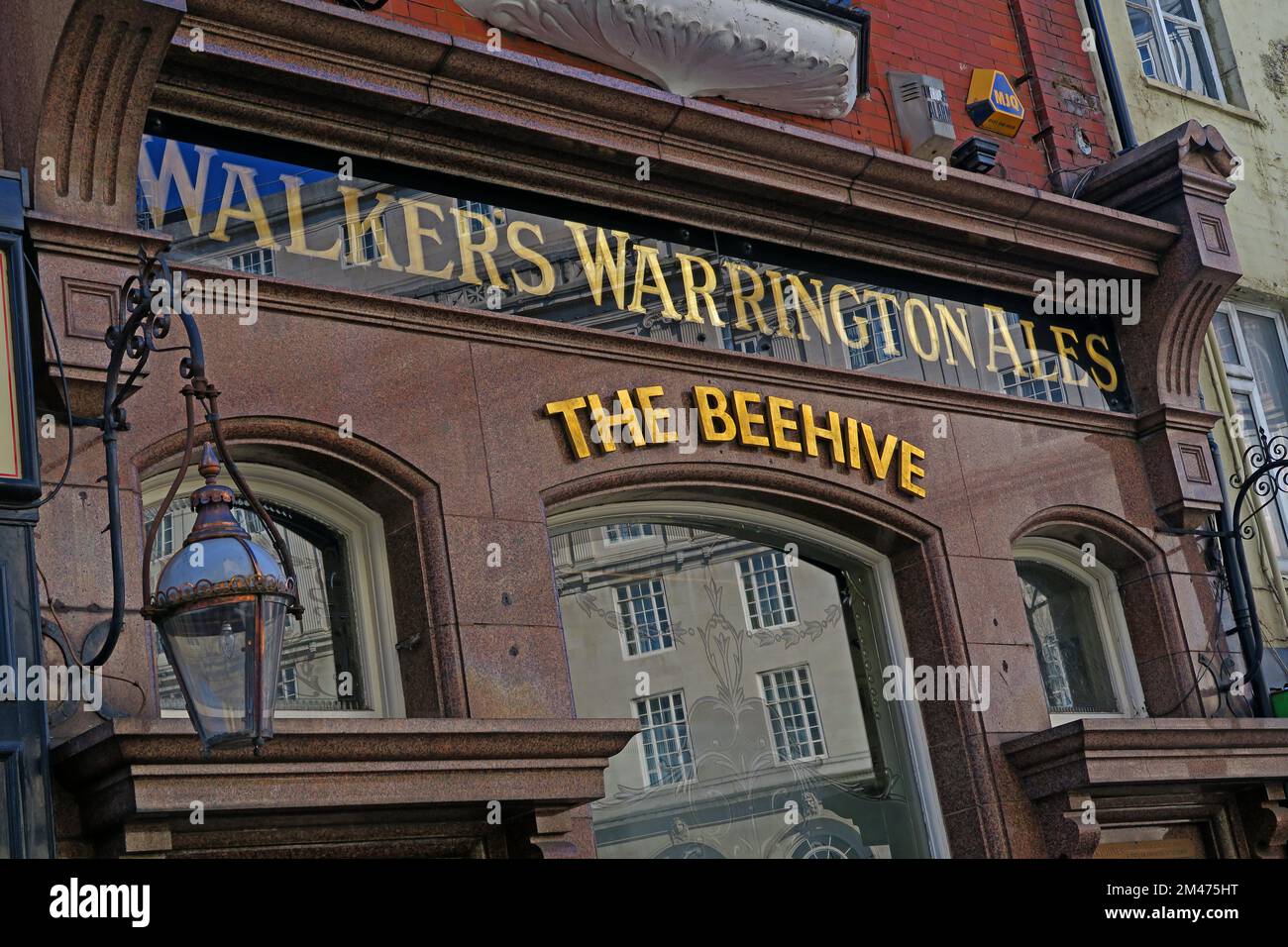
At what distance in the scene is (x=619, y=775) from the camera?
27.6 feet

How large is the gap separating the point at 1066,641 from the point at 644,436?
138 inches

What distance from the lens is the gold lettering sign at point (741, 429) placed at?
8.52m

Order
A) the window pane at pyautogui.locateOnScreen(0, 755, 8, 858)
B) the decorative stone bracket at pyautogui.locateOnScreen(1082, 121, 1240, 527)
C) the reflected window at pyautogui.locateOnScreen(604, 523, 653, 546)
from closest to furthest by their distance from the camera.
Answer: the window pane at pyautogui.locateOnScreen(0, 755, 8, 858) → the reflected window at pyautogui.locateOnScreen(604, 523, 653, 546) → the decorative stone bracket at pyautogui.locateOnScreen(1082, 121, 1240, 527)

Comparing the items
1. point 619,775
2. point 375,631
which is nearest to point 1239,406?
point 619,775

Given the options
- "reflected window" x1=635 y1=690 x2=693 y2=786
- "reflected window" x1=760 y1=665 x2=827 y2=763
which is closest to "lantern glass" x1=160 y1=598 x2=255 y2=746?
"reflected window" x1=635 y1=690 x2=693 y2=786

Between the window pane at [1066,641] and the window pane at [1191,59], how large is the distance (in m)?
4.90

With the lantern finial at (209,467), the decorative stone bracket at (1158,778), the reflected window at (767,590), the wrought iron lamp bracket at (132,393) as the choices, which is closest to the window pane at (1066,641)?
the decorative stone bracket at (1158,778)

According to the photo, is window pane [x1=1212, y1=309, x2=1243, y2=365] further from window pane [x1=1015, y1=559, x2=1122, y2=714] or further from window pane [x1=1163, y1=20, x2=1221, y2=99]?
window pane [x1=1015, y1=559, x2=1122, y2=714]

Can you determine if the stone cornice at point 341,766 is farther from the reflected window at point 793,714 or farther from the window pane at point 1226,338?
the window pane at point 1226,338

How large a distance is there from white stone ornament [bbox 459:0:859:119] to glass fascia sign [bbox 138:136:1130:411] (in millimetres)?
909

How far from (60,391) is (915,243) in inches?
213

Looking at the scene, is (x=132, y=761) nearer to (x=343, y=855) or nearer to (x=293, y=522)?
(x=343, y=855)

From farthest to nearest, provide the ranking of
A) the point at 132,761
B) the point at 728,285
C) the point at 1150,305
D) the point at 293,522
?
1. the point at 1150,305
2. the point at 728,285
3. the point at 293,522
4. the point at 132,761

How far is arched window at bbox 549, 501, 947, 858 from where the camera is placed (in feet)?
28.1
